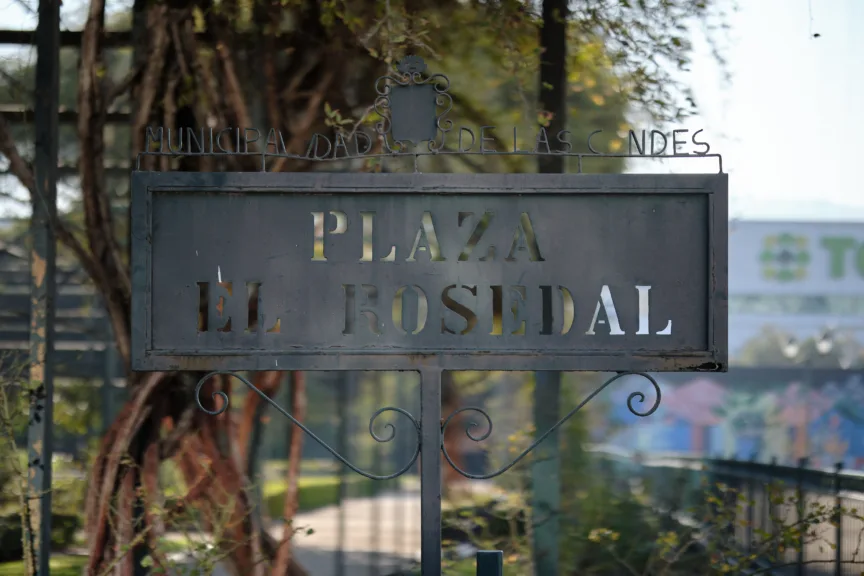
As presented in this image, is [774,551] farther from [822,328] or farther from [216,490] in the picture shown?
[216,490]

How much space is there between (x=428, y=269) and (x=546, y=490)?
2.19 metres

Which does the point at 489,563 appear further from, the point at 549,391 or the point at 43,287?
the point at 43,287

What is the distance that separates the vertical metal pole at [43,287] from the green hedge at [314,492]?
1.06m

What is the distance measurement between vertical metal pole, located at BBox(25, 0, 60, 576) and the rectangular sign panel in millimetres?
2207

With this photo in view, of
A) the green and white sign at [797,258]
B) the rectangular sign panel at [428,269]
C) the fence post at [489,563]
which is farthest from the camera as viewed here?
the green and white sign at [797,258]

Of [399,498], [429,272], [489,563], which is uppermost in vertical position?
[429,272]

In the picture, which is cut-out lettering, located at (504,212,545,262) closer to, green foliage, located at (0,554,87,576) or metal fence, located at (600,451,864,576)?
metal fence, located at (600,451,864,576)

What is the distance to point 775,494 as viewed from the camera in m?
4.33

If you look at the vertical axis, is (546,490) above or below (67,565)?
above

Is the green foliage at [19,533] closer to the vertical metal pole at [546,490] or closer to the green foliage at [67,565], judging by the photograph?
the green foliage at [67,565]

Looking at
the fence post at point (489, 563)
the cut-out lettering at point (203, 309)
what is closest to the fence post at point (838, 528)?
the fence post at point (489, 563)

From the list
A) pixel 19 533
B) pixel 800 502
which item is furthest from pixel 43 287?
pixel 800 502

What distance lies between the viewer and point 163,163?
4.39 metres

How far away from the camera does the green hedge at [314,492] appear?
442 centimetres
